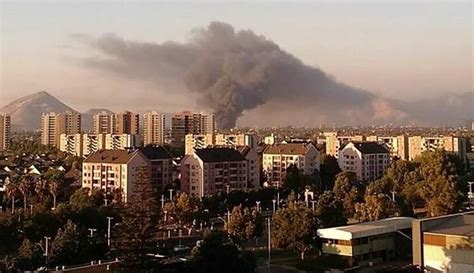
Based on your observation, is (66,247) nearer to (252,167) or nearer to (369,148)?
(252,167)

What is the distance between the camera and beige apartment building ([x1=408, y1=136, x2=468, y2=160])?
5331 cm

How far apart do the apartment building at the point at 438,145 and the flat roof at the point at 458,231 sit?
34.4 metres

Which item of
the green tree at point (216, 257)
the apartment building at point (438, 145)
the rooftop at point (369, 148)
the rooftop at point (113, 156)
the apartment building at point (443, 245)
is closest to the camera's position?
the green tree at point (216, 257)

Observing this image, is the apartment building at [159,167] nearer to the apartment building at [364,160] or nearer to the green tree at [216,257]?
the apartment building at [364,160]

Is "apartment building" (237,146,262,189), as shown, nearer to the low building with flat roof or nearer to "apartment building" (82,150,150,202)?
"apartment building" (82,150,150,202)

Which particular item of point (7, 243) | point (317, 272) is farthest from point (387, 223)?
point (7, 243)

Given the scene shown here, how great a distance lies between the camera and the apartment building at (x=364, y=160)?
46656 mm

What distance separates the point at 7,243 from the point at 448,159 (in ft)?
82.1

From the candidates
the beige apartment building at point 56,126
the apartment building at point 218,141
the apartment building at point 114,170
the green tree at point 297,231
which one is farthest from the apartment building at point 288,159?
the beige apartment building at point 56,126

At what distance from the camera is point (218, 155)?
38062 millimetres

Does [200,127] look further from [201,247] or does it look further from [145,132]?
[201,247]

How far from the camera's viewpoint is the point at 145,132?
284ft

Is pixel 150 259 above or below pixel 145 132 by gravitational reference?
below

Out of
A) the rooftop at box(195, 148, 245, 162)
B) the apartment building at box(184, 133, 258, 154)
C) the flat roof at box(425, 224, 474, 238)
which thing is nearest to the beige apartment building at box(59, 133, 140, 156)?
the apartment building at box(184, 133, 258, 154)
